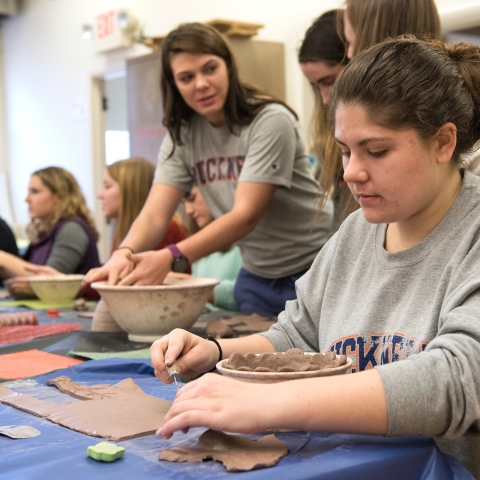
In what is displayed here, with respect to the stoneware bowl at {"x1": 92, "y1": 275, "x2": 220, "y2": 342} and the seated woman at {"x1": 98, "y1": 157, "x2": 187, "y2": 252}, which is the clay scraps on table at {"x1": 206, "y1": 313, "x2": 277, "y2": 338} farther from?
the seated woman at {"x1": 98, "y1": 157, "x2": 187, "y2": 252}

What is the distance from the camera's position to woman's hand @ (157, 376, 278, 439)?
815 millimetres

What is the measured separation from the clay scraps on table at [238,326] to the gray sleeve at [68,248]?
4.62 feet

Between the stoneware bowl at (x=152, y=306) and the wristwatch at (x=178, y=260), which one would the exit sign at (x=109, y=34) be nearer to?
the wristwatch at (x=178, y=260)

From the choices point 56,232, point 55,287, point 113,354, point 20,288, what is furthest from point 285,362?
point 56,232

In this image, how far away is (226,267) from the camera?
301cm

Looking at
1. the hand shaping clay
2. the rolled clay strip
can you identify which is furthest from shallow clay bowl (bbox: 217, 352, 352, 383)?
the rolled clay strip

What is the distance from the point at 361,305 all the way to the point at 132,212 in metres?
2.08

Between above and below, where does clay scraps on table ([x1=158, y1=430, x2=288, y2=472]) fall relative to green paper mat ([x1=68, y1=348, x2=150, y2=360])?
above

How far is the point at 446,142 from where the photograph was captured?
1021 mm

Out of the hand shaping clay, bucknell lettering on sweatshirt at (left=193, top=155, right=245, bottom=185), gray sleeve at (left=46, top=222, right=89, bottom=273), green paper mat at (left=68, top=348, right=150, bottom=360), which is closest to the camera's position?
green paper mat at (left=68, top=348, right=150, bottom=360)

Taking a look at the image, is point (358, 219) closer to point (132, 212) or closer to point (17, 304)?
point (17, 304)

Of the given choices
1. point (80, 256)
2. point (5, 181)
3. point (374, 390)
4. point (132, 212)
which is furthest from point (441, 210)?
point (5, 181)

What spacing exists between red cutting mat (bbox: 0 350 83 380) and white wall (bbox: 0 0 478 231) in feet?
10.6

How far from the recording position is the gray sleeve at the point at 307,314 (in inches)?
48.6
